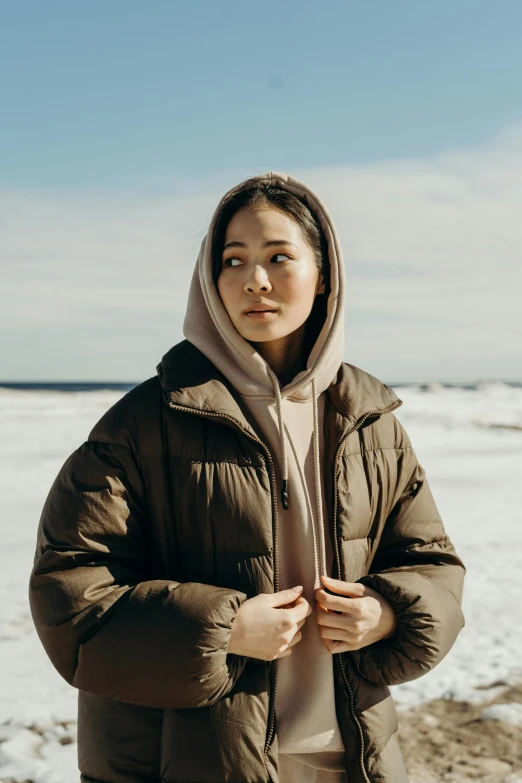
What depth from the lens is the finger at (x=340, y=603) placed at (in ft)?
5.68

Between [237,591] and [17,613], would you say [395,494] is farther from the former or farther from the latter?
[17,613]

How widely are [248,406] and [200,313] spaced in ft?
0.93

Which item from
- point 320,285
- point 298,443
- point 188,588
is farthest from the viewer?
point 320,285

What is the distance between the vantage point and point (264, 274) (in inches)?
75.1

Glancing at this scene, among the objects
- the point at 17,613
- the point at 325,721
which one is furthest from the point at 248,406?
the point at 17,613

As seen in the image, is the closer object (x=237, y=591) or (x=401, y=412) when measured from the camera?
(x=237, y=591)

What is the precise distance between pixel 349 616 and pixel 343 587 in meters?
0.07

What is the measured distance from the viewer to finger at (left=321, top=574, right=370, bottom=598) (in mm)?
1756

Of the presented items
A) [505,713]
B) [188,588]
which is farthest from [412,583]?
[505,713]

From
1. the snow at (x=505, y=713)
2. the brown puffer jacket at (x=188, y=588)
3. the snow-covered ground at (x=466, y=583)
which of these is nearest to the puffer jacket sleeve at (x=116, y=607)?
the brown puffer jacket at (x=188, y=588)

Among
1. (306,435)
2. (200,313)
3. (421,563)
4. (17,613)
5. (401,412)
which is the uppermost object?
(200,313)

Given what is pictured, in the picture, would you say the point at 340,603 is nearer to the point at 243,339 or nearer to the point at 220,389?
the point at 220,389

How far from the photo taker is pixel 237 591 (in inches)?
65.6

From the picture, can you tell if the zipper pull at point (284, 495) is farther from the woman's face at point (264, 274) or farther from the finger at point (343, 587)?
the woman's face at point (264, 274)
